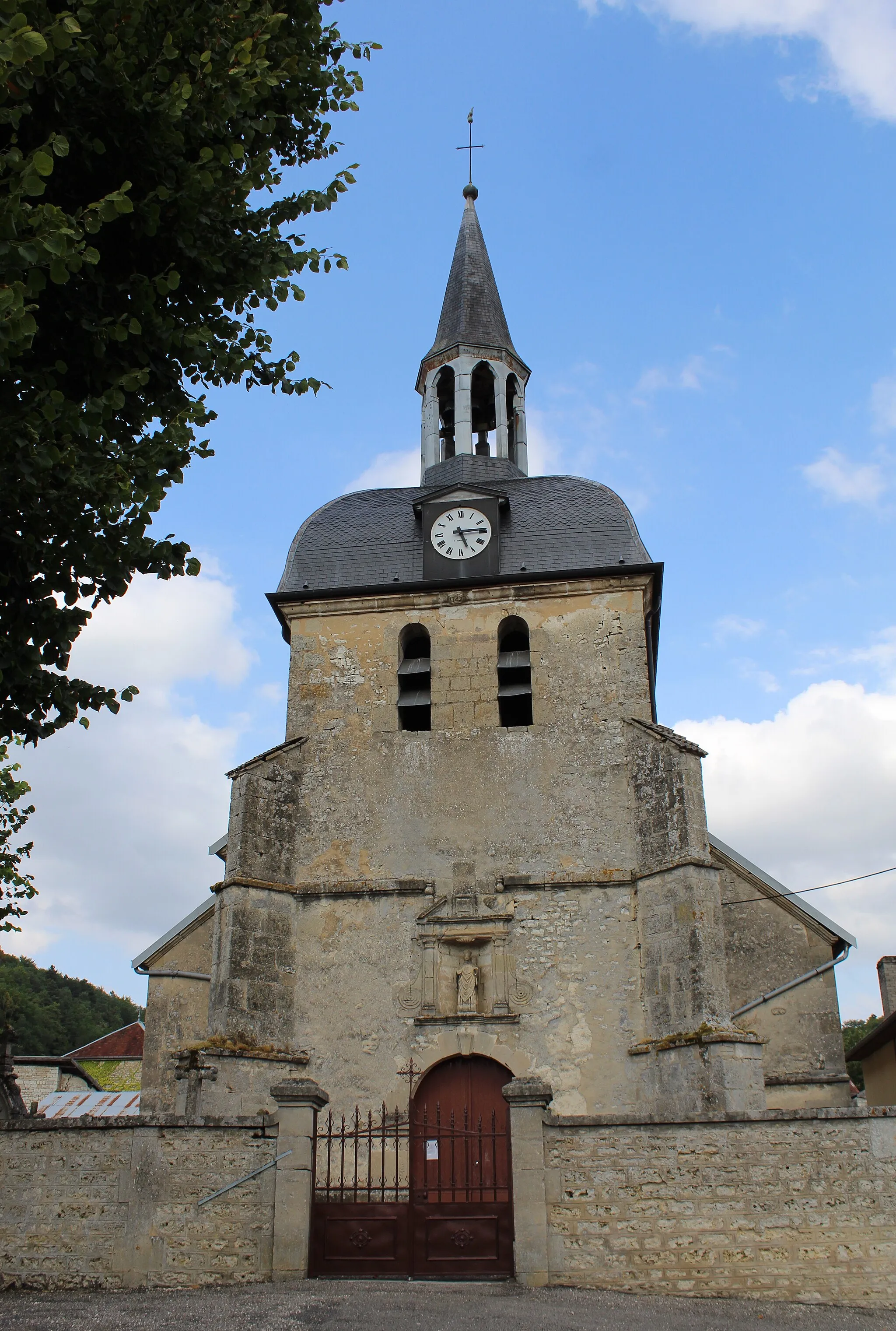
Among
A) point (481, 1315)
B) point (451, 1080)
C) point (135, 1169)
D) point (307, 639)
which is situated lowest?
point (481, 1315)

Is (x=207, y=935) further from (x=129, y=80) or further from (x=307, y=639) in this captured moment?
(x=129, y=80)

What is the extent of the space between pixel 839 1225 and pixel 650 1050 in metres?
4.62

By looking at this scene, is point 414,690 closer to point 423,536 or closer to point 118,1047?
point 423,536

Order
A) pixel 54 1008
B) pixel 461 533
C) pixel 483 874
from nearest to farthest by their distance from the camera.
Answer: pixel 483 874, pixel 461 533, pixel 54 1008

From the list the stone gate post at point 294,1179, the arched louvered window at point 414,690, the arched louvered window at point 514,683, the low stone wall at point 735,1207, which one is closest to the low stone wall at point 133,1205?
the stone gate post at point 294,1179

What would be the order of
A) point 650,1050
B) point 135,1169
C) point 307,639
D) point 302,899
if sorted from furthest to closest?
point 307,639 < point 302,899 < point 650,1050 < point 135,1169

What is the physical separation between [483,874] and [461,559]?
4726mm

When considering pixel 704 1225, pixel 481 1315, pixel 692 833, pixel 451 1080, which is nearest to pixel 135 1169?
pixel 481 1315

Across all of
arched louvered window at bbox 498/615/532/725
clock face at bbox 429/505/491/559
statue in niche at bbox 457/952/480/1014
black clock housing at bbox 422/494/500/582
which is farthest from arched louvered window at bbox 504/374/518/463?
statue in niche at bbox 457/952/480/1014

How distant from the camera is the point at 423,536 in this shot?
17.2m

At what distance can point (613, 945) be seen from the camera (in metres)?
13.9

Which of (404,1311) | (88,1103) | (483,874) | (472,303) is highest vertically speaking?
(472,303)

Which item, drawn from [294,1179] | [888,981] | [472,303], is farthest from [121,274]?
[888,981]

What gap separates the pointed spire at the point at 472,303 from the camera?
20.3 metres
